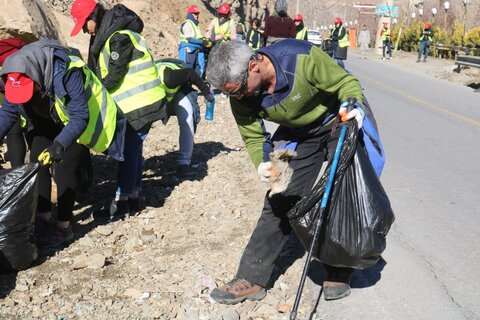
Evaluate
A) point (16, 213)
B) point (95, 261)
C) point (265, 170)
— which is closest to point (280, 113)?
point (265, 170)

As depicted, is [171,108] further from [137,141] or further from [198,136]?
[198,136]

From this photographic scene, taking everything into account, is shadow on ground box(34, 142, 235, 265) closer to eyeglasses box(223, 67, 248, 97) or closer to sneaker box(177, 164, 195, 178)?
sneaker box(177, 164, 195, 178)

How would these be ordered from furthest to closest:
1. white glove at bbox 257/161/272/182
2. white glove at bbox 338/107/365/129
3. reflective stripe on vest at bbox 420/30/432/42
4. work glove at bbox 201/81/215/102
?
reflective stripe on vest at bbox 420/30/432/42
work glove at bbox 201/81/215/102
white glove at bbox 257/161/272/182
white glove at bbox 338/107/365/129

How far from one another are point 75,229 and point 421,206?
9.96 feet

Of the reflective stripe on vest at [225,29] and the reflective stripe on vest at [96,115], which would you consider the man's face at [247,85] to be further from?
the reflective stripe on vest at [225,29]

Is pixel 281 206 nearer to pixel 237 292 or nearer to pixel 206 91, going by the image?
pixel 237 292

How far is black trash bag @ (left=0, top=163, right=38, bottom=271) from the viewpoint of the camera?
3805 mm

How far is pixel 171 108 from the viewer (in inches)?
237

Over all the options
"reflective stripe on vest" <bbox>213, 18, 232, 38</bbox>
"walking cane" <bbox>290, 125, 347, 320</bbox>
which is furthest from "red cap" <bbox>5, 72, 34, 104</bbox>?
"reflective stripe on vest" <bbox>213, 18, 232, 38</bbox>

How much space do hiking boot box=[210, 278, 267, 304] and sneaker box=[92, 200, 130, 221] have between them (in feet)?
5.26

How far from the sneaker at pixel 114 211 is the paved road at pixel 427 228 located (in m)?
2.08

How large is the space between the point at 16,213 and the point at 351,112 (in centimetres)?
228

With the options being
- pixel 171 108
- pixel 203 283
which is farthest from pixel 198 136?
pixel 203 283

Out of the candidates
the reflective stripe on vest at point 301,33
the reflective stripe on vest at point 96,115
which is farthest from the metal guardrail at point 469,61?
the reflective stripe on vest at point 96,115
